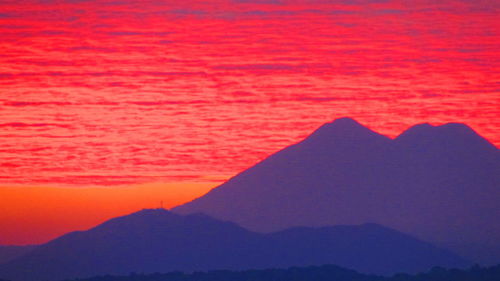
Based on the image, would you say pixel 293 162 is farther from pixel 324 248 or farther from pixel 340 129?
pixel 324 248

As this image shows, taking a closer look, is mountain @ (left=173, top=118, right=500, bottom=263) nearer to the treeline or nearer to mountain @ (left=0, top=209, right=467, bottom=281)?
mountain @ (left=0, top=209, right=467, bottom=281)

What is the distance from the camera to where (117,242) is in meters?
37.8

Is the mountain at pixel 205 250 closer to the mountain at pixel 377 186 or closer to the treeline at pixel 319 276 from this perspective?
the mountain at pixel 377 186

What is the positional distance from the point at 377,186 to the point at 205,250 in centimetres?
1393

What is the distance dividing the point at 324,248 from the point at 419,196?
40.1 ft

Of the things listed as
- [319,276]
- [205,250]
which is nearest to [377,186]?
[205,250]

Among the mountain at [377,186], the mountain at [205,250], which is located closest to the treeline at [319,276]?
the mountain at [205,250]

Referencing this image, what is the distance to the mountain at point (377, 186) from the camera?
41.5 meters

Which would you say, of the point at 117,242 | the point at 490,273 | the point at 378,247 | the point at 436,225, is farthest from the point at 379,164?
the point at 490,273

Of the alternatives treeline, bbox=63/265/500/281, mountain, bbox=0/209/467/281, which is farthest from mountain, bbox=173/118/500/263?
treeline, bbox=63/265/500/281

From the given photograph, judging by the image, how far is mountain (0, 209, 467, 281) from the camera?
34.1 meters

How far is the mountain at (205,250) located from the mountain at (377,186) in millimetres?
2642

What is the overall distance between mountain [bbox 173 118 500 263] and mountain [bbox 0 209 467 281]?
2.64 m

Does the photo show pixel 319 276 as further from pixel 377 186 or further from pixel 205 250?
pixel 377 186
